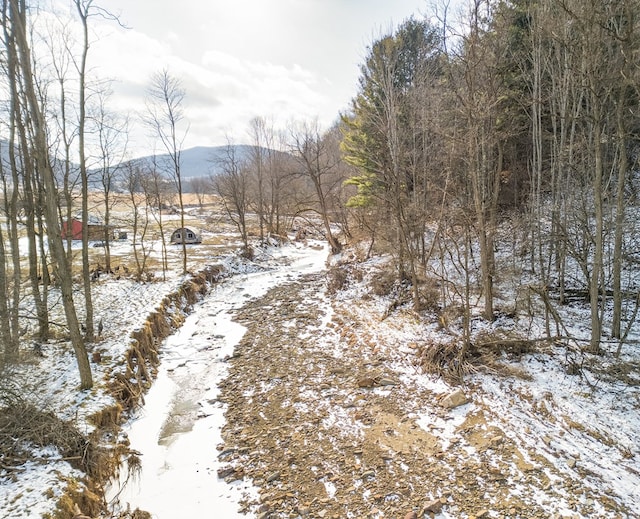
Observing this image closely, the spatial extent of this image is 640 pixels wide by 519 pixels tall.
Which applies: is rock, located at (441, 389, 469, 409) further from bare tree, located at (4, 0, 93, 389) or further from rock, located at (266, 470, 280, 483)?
bare tree, located at (4, 0, 93, 389)

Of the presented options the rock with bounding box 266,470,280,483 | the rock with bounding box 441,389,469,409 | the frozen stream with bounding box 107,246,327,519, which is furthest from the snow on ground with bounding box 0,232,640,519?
the rock with bounding box 266,470,280,483

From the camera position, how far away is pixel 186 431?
6.66 meters

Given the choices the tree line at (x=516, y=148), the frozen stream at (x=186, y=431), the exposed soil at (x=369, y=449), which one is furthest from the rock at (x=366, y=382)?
the frozen stream at (x=186, y=431)

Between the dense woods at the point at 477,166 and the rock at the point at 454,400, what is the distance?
137 centimetres

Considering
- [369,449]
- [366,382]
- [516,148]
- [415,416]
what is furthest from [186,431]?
[516,148]

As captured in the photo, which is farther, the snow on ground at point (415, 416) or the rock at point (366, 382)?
the rock at point (366, 382)

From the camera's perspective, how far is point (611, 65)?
6.65 meters

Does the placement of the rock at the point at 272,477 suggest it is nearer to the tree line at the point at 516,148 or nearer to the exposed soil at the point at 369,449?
the exposed soil at the point at 369,449

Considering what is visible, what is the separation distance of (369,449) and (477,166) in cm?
712

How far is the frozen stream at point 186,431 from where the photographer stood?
197 inches

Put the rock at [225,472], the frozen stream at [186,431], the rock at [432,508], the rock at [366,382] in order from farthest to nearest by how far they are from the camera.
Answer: the rock at [366,382]
the rock at [225,472]
the frozen stream at [186,431]
the rock at [432,508]

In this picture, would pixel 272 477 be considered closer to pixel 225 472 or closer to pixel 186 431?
pixel 225 472

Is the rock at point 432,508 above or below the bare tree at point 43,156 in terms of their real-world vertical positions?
below

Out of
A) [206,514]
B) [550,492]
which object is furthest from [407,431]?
[206,514]
